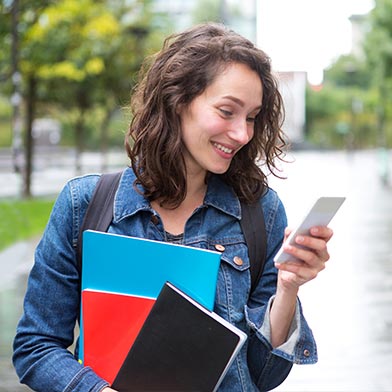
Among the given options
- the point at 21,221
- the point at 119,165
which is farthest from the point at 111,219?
the point at 119,165

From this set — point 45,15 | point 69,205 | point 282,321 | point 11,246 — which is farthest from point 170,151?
point 45,15

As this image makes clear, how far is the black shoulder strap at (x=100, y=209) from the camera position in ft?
6.69

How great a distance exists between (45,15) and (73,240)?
53.1 feet

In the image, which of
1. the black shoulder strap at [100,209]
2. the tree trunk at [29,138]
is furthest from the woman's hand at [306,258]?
the tree trunk at [29,138]

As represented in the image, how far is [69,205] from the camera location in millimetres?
2057

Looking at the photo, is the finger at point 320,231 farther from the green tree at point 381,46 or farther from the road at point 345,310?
the green tree at point 381,46

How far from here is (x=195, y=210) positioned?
6.98 ft

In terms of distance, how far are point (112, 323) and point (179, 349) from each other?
0.55 ft

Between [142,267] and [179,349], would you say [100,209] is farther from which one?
[179,349]

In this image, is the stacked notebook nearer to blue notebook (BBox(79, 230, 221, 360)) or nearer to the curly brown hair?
blue notebook (BBox(79, 230, 221, 360))

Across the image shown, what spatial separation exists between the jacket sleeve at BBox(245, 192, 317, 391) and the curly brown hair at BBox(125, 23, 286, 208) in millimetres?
105

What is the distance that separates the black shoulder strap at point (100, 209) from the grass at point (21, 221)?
356 inches

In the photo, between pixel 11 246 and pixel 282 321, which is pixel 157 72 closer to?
pixel 282 321

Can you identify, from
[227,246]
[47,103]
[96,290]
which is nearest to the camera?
[96,290]
